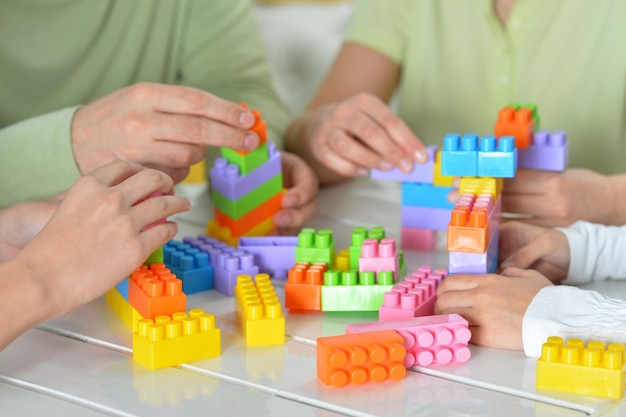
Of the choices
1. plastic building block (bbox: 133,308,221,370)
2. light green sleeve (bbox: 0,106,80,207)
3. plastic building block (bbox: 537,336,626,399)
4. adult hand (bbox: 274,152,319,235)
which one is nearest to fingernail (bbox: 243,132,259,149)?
adult hand (bbox: 274,152,319,235)

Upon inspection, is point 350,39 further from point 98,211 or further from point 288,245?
point 98,211

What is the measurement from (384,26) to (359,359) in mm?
1040

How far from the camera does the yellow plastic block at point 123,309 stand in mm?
947

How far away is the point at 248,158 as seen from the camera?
3.95 feet

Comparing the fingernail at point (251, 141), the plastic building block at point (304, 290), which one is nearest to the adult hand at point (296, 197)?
the fingernail at point (251, 141)

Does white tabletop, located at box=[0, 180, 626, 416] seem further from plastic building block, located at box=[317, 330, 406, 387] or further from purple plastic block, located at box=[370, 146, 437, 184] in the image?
purple plastic block, located at box=[370, 146, 437, 184]

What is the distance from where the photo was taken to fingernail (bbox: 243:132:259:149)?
1.18 metres

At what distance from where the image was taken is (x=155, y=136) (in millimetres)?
1146

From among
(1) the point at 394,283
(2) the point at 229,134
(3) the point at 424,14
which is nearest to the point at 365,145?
(2) the point at 229,134

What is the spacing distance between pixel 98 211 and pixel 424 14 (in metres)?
1.02

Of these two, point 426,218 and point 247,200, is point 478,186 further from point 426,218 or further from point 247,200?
point 247,200

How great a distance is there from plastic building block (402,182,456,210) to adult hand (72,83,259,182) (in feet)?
0.77

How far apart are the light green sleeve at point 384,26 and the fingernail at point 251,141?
0.60 m

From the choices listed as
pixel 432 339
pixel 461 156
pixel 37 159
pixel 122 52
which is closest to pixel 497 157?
pixel 461 156
